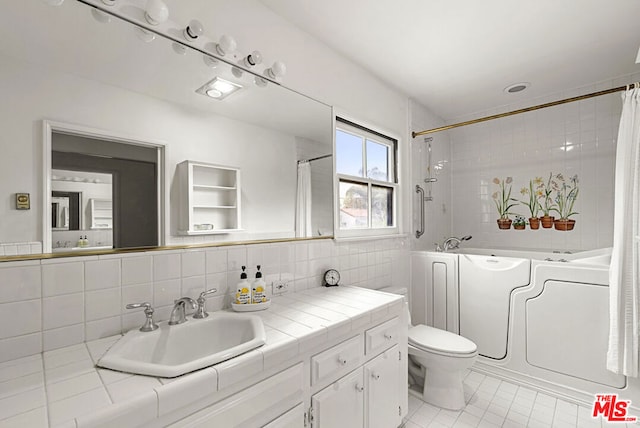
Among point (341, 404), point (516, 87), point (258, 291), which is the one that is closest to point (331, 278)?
point (258, 291)

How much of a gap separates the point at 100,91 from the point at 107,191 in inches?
15.0

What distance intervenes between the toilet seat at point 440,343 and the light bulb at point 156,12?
224 cm

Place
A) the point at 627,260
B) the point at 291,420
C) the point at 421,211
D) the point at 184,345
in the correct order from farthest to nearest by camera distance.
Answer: the point at 421,211, the point at 627,260, the point at 184,345, the point at 291,420

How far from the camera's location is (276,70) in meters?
1.66

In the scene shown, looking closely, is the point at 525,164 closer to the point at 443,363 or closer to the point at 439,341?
the point at 439,341

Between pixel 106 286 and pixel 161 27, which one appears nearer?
pixel 106 286

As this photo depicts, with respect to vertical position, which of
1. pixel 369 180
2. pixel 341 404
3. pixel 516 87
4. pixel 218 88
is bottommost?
pixel 341 404

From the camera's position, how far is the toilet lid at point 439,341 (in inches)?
75.9

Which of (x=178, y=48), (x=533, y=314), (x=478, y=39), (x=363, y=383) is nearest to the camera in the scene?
(x=178, y=48)

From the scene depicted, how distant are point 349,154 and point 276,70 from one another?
0.88 meters

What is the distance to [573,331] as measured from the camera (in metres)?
2.07

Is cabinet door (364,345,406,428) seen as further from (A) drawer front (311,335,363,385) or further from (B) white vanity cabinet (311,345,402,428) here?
(A) drawer front (311,335,363,385)

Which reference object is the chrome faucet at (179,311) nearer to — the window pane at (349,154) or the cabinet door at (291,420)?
the cabinet door at (291,420)

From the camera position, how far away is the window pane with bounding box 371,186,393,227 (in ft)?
8.47
